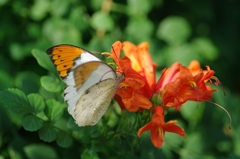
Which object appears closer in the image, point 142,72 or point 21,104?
point 21,104

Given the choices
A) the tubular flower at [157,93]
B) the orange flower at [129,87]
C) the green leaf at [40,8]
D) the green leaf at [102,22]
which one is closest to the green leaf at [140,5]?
the green leaf at [102,22]

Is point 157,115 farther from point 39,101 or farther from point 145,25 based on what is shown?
point 145,25

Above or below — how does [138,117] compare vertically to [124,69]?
below

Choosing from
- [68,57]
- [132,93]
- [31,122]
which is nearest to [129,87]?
[132,93]

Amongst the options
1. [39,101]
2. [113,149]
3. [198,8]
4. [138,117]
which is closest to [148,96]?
[138,117]

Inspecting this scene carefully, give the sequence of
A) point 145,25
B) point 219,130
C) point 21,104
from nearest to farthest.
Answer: point 21,104, point 219,130, point 145,25

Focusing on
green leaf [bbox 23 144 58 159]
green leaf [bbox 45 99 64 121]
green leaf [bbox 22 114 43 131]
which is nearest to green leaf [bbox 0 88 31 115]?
green leaf [bbox 22 114 43 131]
